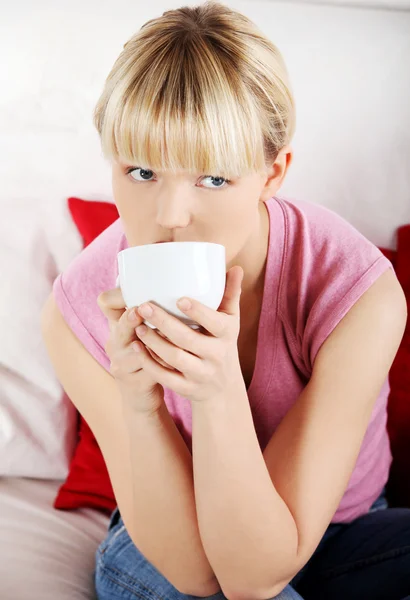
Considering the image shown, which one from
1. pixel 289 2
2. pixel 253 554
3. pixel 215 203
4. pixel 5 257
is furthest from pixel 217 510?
pixel 289 2

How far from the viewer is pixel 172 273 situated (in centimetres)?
73

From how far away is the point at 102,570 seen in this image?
1.20 metres

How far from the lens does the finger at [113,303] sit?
0.85 metres

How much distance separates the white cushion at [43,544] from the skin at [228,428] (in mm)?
190

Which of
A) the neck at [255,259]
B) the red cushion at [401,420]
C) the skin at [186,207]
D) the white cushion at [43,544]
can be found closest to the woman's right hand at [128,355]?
the skin at [186,207]

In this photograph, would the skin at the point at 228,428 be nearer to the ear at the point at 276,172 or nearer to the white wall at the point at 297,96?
the ear at the point at 276,172

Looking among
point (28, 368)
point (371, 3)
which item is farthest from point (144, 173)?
point (371, 3)

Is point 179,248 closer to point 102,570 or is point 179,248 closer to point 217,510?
point 217,510

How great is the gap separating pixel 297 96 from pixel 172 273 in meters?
1.06

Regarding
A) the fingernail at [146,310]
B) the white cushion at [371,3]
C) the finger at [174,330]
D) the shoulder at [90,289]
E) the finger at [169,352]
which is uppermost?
the white cushion at [371,3]

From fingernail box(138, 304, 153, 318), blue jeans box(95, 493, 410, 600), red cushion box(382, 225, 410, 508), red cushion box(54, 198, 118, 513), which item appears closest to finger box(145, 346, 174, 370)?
fingernail box(138, 304, 153, 318)

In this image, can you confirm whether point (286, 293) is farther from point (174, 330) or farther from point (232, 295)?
point (174, 330)

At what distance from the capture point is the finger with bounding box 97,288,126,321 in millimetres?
849

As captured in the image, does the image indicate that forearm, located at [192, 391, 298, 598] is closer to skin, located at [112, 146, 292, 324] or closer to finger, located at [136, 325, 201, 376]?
finger, located at [136, 325, 201, 376]
